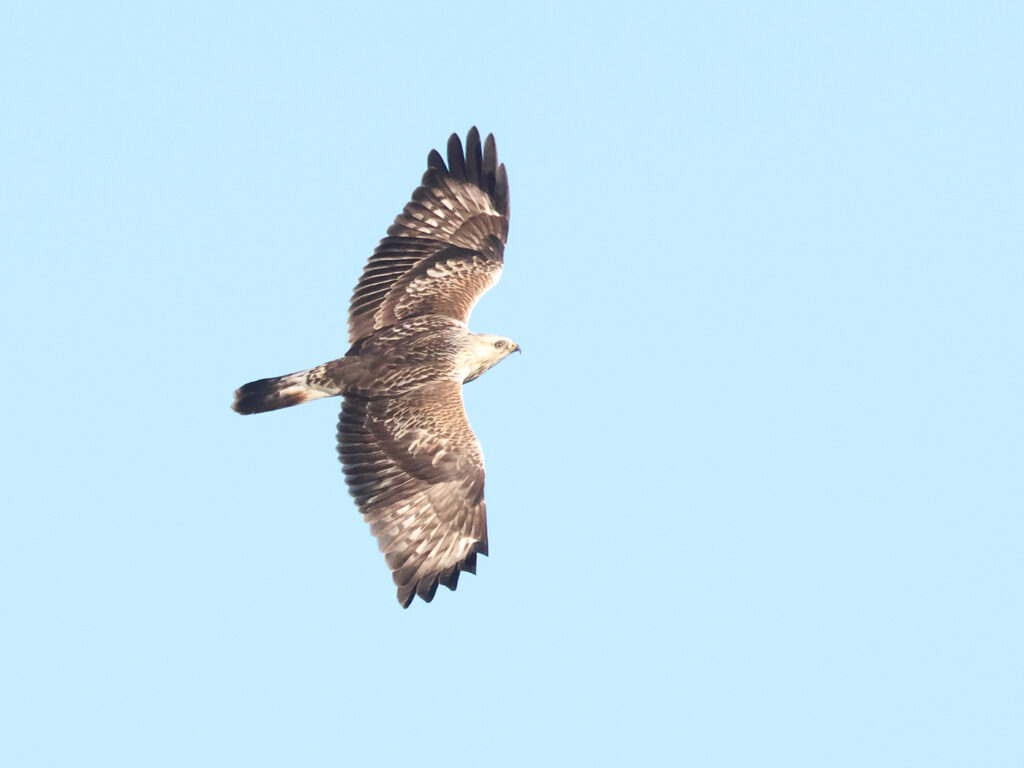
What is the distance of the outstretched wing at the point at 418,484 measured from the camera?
1471cm

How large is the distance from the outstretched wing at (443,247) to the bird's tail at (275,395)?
0.95 metres

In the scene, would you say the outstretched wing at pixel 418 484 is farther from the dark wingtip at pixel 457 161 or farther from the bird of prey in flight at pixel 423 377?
the dark wingtip at pixel 457 161

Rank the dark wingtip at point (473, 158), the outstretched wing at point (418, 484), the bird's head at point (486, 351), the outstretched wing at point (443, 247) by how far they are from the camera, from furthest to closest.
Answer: the dark wingtip at point (473, 158)
the outstretched wing at point (443, 247)
the bird's head at point (486, 351)
the outstretched wing at point (418, 484)

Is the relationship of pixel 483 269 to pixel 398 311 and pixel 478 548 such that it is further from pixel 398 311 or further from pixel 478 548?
pixel 478 548

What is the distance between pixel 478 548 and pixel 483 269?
140 inches

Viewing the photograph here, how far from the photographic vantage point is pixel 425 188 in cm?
1734

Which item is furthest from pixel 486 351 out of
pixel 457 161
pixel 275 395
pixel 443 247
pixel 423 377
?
pixel 457 161

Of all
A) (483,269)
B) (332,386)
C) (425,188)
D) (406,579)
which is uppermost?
(425,188)

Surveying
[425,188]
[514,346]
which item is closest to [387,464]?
[514,346]

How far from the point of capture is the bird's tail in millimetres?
15719

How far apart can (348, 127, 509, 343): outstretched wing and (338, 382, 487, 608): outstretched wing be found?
155 centimetres

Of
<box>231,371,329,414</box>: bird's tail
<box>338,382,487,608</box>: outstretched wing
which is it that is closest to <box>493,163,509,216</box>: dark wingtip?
<box>338,382,487,608</box>: outstretched wing

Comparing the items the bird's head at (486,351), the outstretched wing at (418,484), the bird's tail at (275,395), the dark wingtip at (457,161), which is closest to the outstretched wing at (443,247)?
the dark wingtip at (457,161)

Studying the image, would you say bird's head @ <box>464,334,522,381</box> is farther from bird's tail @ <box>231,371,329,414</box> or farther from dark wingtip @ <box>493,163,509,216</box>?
dark wingtip @ <box>493,163,509,216</box>
